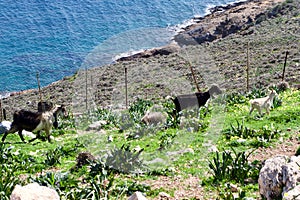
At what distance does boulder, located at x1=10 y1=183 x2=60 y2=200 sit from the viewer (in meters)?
8.67

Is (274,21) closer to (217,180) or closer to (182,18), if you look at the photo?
(182,18)

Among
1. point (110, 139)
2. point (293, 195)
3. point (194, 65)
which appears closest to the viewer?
point (293, 195)

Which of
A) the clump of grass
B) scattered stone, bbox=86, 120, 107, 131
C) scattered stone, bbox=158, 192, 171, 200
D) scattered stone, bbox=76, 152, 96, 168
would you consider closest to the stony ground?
scattered stone, bbox=86, 120, 107, 131

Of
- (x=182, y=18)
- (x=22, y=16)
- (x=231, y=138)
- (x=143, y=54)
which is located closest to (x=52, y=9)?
(x=22, y=16)

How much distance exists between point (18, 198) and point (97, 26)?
182 ft

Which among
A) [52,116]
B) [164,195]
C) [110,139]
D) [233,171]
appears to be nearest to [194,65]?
[110,139]

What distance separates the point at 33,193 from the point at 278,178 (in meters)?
4.65

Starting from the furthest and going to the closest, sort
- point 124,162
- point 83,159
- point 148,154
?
point 148,154, point 83,159, point 124,162

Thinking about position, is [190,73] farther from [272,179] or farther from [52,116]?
[272,179]

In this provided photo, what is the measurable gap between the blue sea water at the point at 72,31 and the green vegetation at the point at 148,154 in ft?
86.5

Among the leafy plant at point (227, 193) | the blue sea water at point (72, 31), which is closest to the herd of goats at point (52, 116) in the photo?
the leafy plant at point (227, 193)

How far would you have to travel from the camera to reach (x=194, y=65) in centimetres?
3241

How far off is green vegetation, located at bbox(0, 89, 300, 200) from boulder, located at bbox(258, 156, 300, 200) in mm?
724

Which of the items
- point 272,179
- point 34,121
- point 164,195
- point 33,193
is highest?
point 34,121
